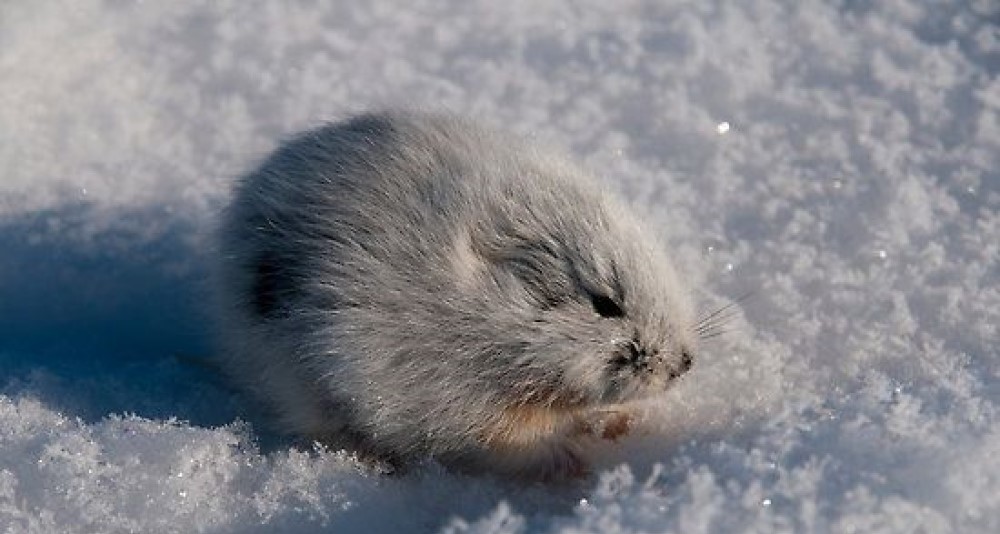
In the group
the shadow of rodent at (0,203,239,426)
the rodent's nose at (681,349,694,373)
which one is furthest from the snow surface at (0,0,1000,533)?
the rodent's nose at (681,349,694,373)

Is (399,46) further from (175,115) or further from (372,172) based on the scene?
(372,172)

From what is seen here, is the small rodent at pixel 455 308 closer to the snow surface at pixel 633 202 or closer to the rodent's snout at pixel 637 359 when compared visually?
the rodent's snout at pixel 637 359

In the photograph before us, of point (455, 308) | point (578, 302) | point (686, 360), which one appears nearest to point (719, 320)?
point (686, 360)

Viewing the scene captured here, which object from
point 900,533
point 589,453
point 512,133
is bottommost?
point 589,453

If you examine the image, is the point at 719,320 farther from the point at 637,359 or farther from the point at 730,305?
the point at 637,359

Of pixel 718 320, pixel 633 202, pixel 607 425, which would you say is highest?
pixel 633 202

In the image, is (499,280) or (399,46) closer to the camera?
(499,280)

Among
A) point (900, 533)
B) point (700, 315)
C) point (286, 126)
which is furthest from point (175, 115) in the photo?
point (900, 533)

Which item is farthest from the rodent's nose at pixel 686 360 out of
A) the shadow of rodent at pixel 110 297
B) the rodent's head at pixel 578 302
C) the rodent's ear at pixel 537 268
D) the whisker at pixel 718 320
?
the shadow of rodent at pixel 110 297
